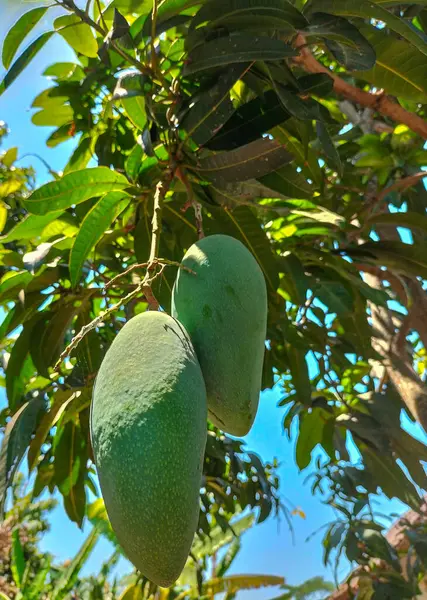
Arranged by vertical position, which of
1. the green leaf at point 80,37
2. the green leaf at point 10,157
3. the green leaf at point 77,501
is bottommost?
the green leaf at point 77,501

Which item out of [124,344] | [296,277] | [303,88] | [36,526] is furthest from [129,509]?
[36,526]

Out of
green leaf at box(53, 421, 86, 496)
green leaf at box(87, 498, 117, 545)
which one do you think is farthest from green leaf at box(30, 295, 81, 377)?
green leaf at box(87, 498, 117, 545)

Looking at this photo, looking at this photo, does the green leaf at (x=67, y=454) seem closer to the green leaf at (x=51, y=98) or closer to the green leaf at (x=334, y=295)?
the green leaf at (x=334, y=295)

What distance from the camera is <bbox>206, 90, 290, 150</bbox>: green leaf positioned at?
941 mm

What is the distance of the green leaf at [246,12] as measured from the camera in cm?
86

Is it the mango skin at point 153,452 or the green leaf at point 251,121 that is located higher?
the green leaf at point 251,121

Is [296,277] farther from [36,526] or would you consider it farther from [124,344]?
[36,526]

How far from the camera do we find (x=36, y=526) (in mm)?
5848

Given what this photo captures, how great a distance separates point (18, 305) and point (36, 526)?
5.22 meters

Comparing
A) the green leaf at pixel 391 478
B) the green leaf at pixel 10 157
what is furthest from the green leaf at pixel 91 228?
the green leaf at pixel 391 478

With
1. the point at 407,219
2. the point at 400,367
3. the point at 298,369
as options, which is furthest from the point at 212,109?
the point at 400,367

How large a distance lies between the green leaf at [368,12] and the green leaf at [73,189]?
1.31ft

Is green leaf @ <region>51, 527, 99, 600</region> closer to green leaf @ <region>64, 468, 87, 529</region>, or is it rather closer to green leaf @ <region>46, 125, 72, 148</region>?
green leaf @ <region>64, 468, 87, 529</region>

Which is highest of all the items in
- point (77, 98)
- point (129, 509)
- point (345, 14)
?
point (77, 98)
